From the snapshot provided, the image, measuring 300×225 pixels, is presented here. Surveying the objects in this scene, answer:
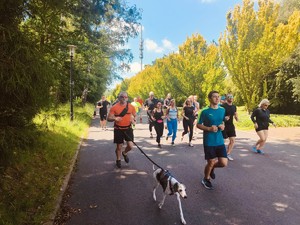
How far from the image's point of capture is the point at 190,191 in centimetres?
547

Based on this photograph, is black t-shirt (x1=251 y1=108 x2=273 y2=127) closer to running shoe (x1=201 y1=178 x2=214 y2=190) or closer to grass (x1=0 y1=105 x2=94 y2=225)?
running shoe (x1=201 y1=178 x2=214 y2=190)

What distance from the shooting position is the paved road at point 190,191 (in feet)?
14.2

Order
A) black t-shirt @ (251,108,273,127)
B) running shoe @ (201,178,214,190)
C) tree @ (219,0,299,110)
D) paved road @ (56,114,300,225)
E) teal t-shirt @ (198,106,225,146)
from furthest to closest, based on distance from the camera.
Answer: tree @ (219,0,299,110) < black t-shirt @ (251,108,273,127) < running shoe @ (201,178,214,190) < teal t-shirt @ (198,106,225,146) < paved road @ (56,114,300,225)

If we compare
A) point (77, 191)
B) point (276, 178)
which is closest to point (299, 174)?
point (276, 178)

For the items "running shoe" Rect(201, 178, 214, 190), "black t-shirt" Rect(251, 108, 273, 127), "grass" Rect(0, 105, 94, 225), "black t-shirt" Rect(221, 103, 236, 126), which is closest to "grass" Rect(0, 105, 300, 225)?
"grass" Rect(0, 105, 94, 225)

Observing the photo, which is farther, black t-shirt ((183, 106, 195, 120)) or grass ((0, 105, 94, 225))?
black t-shirt ((183, 106, 195, 120))

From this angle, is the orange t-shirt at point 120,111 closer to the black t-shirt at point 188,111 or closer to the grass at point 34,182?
the grass at point 34,182

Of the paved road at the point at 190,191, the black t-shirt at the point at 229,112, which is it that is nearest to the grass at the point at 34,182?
the paved road at the point at 190,191

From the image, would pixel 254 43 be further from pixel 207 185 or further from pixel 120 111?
pixel 207 185

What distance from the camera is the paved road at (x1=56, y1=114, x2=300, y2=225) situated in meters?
4.33

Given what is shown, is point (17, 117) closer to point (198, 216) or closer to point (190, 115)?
point (198, 216)

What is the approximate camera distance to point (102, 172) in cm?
696

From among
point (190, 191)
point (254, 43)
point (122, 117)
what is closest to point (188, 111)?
point (122, 117)

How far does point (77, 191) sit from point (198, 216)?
259 cm
